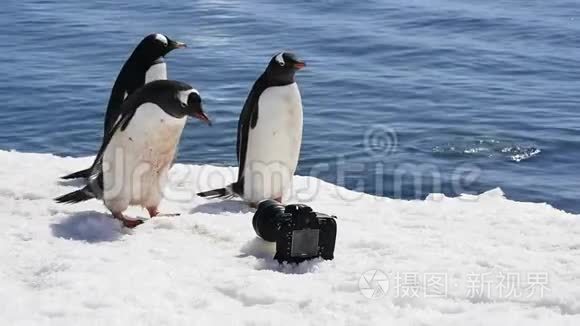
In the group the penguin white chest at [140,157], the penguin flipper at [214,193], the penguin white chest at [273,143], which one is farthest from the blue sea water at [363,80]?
→ the penguin white chest at [140,157]

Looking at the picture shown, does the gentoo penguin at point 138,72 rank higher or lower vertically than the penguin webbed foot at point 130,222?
higher

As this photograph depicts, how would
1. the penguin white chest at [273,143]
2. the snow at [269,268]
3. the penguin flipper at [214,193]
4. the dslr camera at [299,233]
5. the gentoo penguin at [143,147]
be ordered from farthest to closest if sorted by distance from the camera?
the penguin flipper at [214,193] → the penguin white chest at [273,143] → the gentoo penguin at [143,147] → the dslr camera at [299,233] → the snow at [269,268]

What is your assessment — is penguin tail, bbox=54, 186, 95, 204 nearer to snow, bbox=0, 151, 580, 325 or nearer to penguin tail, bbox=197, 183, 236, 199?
snow, bbox=0, 151, 580, 325

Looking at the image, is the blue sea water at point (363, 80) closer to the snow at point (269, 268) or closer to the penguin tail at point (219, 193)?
the penguin tail at point (219, 193)

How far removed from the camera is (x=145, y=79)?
688cm

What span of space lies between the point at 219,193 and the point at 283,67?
0.98 metres

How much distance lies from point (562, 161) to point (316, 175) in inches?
102

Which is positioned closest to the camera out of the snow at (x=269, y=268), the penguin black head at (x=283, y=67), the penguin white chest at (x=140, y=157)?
the snow at (x=269, y=268)

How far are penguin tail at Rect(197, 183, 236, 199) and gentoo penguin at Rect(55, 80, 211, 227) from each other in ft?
2.66

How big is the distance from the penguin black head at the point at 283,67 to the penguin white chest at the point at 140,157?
99 cm

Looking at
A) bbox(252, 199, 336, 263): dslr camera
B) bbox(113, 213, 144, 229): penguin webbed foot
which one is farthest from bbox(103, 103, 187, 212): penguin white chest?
bbox(252, 199, 336, 263): dslr camera

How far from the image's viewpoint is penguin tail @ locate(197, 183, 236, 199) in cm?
667

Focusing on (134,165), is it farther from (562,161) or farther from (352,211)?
(562,161)

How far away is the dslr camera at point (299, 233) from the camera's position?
15.8 feet
